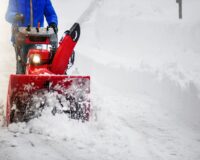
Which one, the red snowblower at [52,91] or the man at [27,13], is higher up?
the man at [27,13]

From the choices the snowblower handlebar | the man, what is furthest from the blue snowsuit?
the snowblower handlebar

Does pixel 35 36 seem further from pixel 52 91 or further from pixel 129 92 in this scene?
pixel 129 92

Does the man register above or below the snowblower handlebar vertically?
above

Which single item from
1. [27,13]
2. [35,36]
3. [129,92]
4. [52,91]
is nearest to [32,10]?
[27,13]

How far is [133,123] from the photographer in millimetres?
5012

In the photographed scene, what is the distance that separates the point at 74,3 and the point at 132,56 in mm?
11002

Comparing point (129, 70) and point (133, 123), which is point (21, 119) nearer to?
point (133, 123)

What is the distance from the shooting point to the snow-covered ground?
3.74 m

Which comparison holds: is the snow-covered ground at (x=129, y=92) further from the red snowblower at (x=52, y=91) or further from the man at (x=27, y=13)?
the man at (x=27, y=13)

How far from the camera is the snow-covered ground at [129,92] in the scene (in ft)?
12.3

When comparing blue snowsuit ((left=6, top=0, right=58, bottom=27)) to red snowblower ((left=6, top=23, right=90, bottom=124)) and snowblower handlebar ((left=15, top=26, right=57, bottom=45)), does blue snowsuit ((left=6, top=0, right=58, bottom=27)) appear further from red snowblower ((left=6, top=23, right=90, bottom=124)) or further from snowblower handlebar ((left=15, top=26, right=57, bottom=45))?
red snowblower ((left=6, top=23, right=90, bottom=124))

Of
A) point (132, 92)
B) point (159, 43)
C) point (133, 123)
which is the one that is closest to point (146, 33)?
point (159, 43)

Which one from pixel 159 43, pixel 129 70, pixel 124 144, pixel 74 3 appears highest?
pixel 74 3

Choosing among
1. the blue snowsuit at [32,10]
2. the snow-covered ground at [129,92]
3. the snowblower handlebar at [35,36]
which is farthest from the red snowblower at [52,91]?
the blue snowsuit at [32,10]
